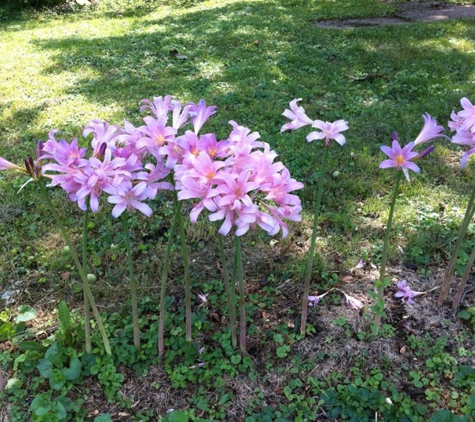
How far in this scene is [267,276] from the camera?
8.97ft

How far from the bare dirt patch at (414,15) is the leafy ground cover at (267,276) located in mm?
2130

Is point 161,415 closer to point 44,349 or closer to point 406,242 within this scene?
point 44,349

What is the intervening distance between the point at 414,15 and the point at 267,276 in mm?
7343

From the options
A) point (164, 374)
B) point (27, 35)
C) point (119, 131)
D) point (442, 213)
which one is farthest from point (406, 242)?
point (27, 35)

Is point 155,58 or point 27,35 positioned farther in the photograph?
point 27,35

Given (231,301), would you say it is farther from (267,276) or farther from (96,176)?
(96,176)

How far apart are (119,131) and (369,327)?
1.57 meters

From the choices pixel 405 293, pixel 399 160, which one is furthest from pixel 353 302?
pixel 399 160

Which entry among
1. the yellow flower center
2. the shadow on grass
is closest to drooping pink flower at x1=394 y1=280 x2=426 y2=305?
the shadow on grass

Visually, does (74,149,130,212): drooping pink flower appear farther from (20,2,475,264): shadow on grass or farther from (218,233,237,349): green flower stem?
(20,2,475,264): shadow on grass

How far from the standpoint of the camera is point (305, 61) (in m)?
6.02

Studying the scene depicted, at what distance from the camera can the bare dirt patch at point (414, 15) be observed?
763 cm

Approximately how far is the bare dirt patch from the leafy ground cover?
2130 mm

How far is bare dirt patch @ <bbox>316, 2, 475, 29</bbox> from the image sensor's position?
7629 mm
